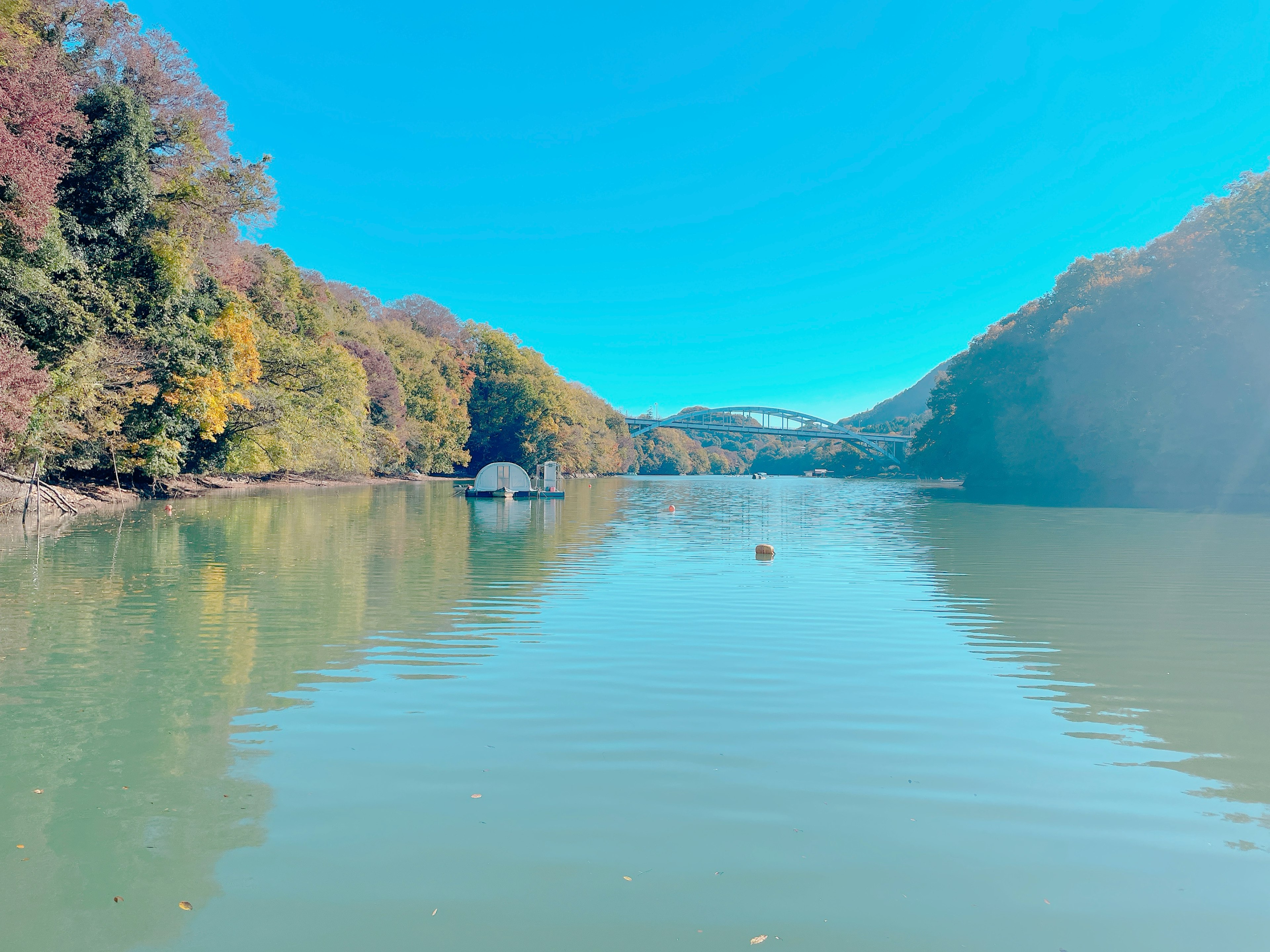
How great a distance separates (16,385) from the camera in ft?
58.6

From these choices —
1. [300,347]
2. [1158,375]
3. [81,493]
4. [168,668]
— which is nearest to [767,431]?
[1158,375]

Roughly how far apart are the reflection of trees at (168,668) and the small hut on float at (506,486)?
2245 cm

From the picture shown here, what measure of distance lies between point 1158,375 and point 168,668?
5676cm

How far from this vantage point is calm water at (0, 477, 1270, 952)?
3.63 meters

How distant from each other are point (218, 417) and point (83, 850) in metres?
31.9

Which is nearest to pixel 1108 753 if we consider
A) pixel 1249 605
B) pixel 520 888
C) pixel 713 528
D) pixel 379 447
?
pixel 520 888

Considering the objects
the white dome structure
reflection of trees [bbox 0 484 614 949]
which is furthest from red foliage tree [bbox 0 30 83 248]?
the white dome structure

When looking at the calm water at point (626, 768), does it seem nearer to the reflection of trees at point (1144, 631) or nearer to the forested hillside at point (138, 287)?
the reflection of trees at point (1144, 631)

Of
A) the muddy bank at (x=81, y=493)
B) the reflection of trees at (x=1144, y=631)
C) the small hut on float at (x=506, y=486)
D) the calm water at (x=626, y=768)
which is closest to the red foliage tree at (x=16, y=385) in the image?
the muddy bank at (x=81, y=493)

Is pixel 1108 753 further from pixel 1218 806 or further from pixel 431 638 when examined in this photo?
pixel 431 638

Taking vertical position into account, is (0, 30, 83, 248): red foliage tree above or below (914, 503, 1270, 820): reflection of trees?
above

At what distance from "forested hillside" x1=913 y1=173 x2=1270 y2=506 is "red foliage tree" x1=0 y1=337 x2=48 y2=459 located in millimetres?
49869

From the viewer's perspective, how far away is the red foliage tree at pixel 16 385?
1708 centimetres

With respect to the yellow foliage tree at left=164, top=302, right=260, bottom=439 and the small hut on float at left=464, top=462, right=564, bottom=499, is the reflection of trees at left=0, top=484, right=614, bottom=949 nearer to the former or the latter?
the yellow foliage tree at left=164, top=302, right=260, bottom=439
